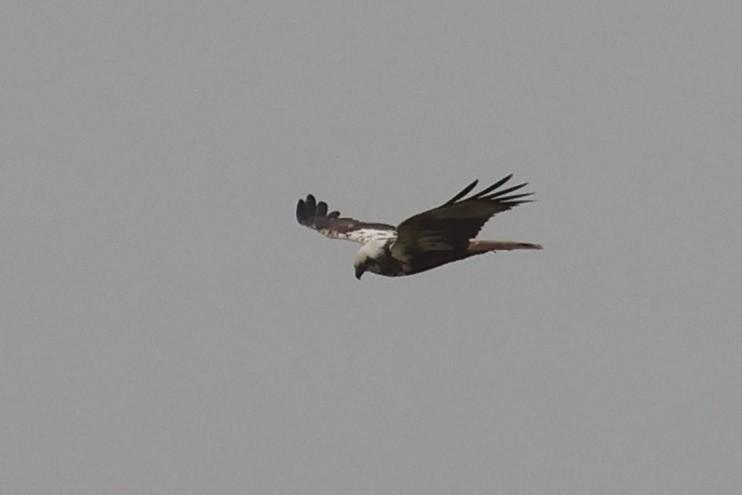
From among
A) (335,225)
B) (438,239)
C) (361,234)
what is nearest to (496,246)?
(438,239)

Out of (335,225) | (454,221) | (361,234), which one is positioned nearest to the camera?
(454,221)

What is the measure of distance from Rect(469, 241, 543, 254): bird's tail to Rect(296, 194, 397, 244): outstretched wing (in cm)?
139

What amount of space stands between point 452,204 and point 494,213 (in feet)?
1.73

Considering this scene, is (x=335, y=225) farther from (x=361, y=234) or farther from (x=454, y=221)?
(x=454, y=221)

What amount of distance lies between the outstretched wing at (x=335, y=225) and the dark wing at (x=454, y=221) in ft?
5.16

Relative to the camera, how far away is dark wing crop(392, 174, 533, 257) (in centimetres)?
1409

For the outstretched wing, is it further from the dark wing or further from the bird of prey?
the dark wing

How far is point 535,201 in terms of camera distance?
46.2 feet

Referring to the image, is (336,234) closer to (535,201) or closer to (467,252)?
(467,252)

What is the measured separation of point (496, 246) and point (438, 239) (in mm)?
1014

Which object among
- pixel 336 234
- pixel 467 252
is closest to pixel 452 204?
pixel 467 252

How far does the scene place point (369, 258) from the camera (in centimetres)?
1603

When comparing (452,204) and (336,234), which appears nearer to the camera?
(452,204)

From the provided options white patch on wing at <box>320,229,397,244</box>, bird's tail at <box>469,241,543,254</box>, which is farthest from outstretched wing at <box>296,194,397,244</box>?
bird's tail at <box>469,241,543,254</box>
